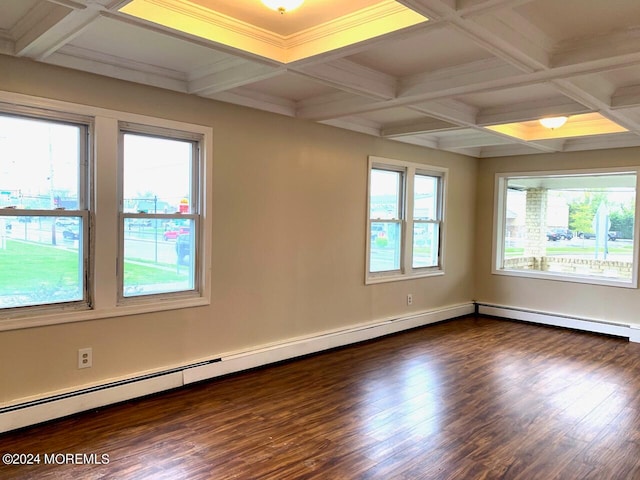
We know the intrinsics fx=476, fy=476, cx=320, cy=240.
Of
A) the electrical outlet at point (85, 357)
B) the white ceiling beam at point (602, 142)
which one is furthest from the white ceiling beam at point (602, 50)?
the electrical outlet at point (85, 357)

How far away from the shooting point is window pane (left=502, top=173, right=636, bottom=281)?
19.9 ft

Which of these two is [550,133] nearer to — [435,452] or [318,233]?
[318,233]

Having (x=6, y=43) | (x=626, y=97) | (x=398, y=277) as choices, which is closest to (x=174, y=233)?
(x=6, y=43)

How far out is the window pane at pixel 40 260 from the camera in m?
3.05

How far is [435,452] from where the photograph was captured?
288cm

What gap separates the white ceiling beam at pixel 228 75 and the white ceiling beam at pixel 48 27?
39.0 inches

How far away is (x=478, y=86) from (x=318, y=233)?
7.11 feet

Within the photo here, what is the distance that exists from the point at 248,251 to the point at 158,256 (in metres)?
0.79

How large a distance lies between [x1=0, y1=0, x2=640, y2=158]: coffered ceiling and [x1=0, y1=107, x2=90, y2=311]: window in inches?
18.0

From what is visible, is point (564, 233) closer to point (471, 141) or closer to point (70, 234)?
point (471, 141)

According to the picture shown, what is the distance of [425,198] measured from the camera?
6.33 metres

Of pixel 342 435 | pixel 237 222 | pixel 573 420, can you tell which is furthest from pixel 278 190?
pixel 573 420

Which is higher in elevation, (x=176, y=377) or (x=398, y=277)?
(x=398, y=277)

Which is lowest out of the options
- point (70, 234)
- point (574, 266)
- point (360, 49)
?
point (574, 266)
